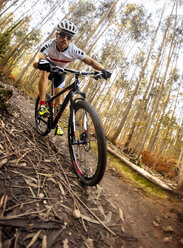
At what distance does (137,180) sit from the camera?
298cm

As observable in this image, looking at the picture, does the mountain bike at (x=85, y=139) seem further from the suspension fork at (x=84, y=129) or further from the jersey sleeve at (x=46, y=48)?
the jersey sleeve at (x=46, y=48)

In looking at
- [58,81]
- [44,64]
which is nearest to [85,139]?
[44,64]

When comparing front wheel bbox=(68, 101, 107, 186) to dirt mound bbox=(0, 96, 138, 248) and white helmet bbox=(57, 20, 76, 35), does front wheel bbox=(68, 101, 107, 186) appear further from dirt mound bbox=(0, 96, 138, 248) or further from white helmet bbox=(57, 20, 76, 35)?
white helmet bbox=(57, 20, 76, 35)

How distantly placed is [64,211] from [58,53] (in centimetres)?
263

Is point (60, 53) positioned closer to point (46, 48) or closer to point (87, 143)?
point (46, 48)

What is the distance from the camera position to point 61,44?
2.60m

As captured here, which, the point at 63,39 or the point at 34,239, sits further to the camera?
the point at 63,39

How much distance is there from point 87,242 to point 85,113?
55.6 inches

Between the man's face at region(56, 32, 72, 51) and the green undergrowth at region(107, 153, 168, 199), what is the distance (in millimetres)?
2882

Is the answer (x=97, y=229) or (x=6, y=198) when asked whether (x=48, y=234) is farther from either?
(x=97, y=229)

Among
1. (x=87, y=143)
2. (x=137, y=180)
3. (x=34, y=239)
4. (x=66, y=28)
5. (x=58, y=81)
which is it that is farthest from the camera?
(x=58, y=81)

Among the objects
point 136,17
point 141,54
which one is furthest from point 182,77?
point 136,17

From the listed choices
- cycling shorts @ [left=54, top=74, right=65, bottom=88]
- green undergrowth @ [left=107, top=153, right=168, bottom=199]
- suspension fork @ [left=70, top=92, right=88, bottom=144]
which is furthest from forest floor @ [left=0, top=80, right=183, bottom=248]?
cycling shorts @ [left=54, top=74, right=65, bottom=88]

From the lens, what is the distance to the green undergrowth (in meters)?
2.40
